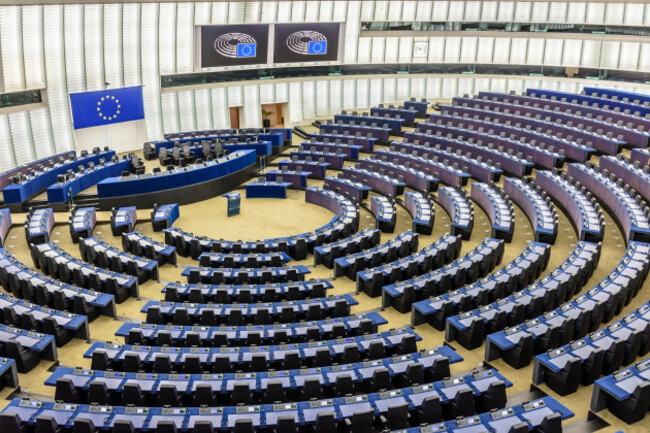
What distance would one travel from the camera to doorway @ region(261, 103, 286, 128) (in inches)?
1468

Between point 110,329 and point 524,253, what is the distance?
36.1ft

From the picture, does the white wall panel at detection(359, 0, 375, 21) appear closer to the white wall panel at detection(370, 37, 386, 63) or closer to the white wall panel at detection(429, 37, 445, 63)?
the white wall panel at detection(370, 37, 386, 63)

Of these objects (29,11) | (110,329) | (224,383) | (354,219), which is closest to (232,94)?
(29,11)

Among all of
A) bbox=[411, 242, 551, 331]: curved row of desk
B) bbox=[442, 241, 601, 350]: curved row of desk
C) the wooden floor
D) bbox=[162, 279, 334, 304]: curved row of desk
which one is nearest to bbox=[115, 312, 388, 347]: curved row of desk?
the wooden floor

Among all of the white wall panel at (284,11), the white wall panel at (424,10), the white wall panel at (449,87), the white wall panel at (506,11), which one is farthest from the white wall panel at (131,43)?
the white wall panel at (506,11)

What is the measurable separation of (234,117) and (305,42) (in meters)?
6.10

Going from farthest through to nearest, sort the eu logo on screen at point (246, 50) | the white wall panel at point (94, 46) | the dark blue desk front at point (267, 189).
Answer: the eu logo on screen at point (246, 50), the white wall panel at point (94, 46), the dark blue desk front at point (267, 189)

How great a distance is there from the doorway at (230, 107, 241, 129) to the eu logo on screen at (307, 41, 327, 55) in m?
5.42

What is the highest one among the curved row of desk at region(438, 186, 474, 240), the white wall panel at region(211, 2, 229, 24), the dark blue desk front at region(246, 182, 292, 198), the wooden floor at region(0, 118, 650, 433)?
the white wall panel at region(211, 2, 229, 24)

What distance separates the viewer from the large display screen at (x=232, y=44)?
106 feet

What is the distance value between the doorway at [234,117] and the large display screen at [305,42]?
4094 millimetres

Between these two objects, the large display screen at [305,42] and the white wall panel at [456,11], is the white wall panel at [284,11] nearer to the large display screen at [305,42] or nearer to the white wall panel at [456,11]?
the large display screen at [305,42]

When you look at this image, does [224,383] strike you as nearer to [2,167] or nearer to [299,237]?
[299,237]

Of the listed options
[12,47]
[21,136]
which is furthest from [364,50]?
[21,136]
